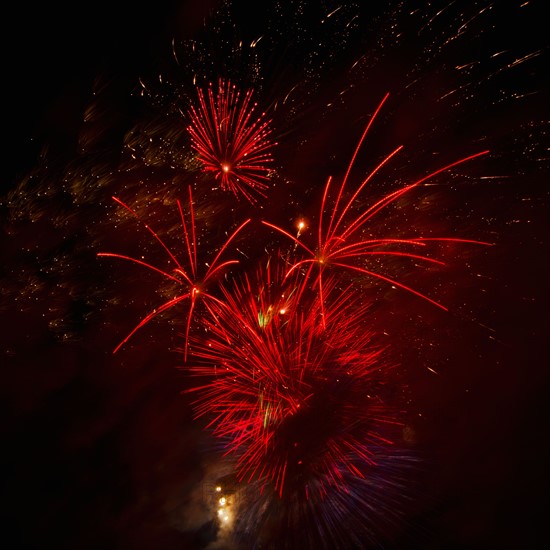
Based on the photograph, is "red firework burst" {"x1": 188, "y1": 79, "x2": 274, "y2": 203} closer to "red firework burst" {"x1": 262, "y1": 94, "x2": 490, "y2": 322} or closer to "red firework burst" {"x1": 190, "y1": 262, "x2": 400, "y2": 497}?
"red firework burst" {"x1": 262, "y1": 94, "x2": 490, "y2": 322}

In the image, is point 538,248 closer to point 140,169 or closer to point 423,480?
point 423,480

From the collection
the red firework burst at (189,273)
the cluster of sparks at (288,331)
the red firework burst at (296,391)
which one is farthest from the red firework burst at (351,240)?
the red firework burst at (189,273)

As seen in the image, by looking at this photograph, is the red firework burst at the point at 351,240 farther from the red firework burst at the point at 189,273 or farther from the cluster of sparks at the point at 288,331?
the red firework burst at the point at 189,273

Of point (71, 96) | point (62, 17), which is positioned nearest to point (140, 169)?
point (71, 96)

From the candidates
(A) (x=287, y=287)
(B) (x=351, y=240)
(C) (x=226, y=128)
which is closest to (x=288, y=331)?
(A) (x=287, y=287)

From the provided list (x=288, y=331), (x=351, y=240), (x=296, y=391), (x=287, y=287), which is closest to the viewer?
(x=296, y=391)

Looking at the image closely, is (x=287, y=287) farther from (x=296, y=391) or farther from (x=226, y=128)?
(x=226, y=128)

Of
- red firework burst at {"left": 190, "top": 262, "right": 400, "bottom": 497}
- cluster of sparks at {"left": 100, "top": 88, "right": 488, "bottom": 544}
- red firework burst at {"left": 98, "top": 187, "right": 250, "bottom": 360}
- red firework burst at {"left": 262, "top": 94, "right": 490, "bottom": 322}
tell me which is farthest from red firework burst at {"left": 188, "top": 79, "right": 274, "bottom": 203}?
red firework burst at {"left": 190, "top": 262, "right": 400, "bottom": 497}
